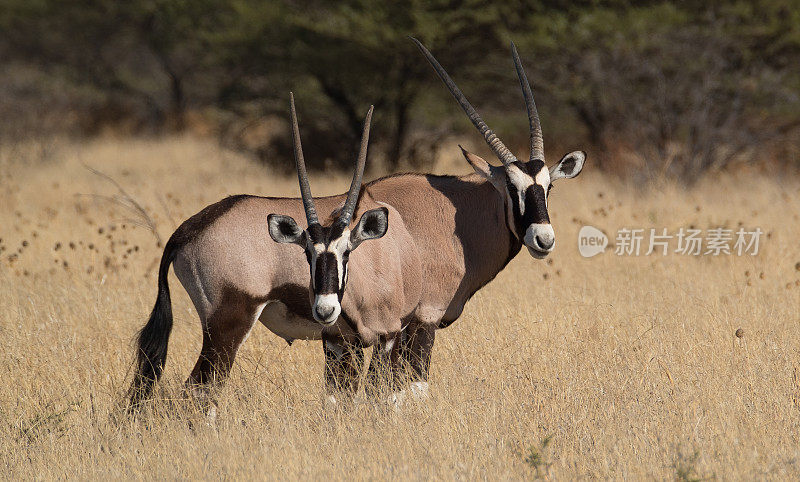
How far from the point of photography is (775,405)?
4625mm

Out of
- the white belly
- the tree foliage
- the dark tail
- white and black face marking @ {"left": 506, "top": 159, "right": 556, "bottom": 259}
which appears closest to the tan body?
the white belly

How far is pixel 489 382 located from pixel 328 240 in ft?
4.98

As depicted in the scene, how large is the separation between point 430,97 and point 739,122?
5.48 meters

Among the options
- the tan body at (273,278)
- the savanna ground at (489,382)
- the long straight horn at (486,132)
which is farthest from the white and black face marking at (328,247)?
the long straight horn at (486,132)

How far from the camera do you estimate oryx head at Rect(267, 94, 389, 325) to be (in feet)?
13.0

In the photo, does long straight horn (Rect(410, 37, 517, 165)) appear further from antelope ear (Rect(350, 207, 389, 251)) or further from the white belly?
the white belly

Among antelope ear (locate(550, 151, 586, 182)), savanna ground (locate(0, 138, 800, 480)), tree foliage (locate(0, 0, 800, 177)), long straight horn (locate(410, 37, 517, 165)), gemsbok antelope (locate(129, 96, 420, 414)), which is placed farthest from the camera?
tree foliage (locate(0, 0, 800, 177))

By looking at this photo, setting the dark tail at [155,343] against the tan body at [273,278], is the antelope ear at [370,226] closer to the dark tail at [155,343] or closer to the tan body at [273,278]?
the tan body at [273,278]

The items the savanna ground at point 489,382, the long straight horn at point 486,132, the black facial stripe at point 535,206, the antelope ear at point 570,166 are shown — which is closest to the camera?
the savanna ground at point 489,382

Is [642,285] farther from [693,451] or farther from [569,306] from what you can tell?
[693,451]

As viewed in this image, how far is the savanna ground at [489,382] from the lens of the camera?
161 inches

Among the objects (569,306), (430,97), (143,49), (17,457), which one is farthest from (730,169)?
(143,49)

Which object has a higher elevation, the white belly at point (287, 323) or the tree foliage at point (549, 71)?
the tree foliage at point (549, 71)

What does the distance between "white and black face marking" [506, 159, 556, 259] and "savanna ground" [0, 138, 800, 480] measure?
0.76m
